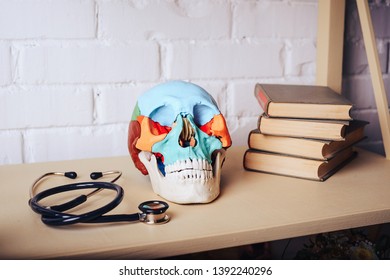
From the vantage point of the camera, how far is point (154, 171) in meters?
0.72

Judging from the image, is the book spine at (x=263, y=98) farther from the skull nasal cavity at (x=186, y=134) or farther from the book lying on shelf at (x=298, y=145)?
the skull nasal cavity at (x=186, y=134)

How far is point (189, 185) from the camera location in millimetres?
667

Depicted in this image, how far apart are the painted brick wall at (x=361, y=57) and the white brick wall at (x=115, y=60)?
0.12 meters

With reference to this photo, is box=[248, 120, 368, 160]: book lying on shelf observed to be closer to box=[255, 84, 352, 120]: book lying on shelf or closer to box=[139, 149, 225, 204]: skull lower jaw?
box=[255, 84, 352, 120]: book lying on shelf

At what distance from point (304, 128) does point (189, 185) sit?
262 mm

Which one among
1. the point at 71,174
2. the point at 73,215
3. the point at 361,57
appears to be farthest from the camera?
the point at 361,57

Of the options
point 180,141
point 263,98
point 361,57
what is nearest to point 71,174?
point 180,141

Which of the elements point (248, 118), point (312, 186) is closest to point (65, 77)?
point (248, 118)

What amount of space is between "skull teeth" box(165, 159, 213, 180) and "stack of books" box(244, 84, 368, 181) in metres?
0.20

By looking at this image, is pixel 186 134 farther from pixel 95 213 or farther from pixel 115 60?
pixel 115 60

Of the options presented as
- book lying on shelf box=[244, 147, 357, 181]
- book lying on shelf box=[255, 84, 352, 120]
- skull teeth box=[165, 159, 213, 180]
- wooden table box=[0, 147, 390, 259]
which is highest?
book lying on shelf box=[255, 84, 352, 120]

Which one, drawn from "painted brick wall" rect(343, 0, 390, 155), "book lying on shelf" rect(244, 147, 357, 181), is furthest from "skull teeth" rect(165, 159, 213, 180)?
"painted brick wall" rect(343, 0, 390, 155)

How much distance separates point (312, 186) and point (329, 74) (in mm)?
389

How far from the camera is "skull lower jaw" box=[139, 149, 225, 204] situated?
0.67m
